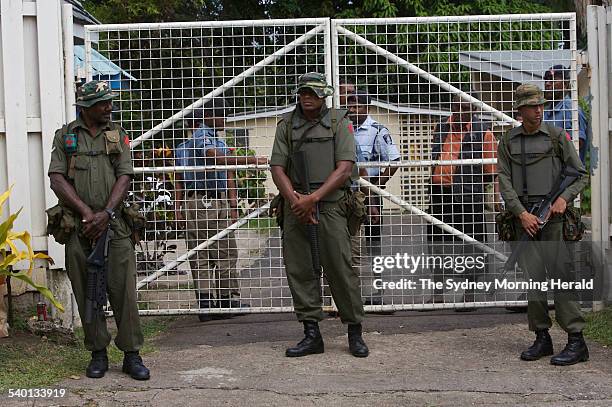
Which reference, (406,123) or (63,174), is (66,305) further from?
(406,123)

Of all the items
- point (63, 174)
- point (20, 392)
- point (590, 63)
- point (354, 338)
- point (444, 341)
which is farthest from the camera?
point (590, 63)

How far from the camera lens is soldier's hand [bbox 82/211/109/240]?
232 inches

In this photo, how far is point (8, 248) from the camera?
7.16 m

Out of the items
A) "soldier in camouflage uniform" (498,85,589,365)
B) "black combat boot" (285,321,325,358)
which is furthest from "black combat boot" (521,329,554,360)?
"black combat boot" (285,321,325,358)

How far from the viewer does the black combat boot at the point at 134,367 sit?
6009 mm

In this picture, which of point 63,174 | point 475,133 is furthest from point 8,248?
point 475,133

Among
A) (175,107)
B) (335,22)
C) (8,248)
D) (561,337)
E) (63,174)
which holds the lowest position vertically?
(561,337)

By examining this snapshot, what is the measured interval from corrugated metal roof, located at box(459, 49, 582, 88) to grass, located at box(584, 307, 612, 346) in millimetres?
2001

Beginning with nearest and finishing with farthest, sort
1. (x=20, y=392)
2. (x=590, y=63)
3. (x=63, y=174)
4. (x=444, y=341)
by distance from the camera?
(x=20, y=392) < (x=63, y=174) < (x=444, y=341) < (x=590, y=63)

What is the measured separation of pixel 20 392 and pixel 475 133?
14.1 feet

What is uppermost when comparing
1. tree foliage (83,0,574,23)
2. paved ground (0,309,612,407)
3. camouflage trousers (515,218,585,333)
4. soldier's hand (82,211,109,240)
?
tree foliage (83,0,574,23)

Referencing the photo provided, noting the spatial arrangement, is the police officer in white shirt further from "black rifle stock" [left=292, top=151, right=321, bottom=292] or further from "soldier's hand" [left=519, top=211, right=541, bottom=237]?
"soldier's hand" [left=519, top=211, right=541, bottom=237]

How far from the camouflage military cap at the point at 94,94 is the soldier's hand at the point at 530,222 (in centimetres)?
289

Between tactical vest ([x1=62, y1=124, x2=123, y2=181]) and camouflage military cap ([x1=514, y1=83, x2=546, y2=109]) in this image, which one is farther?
camouflage military cap ([x1=514, y1=83, x2=546, y2=109])
